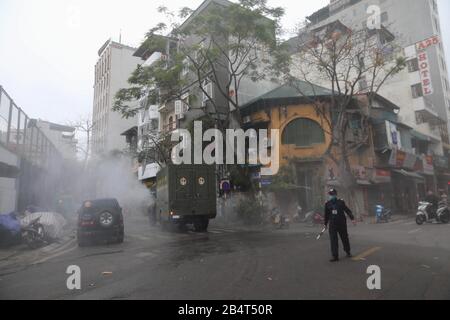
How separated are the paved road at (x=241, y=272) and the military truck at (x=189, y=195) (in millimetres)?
5089

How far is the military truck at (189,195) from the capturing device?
15.6 m

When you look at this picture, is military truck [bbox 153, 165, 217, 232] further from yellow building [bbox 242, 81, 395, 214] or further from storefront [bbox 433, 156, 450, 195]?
storefront [bbox 433, 156, 450, 195]

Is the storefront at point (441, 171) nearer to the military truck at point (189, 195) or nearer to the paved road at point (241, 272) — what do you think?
the military truck at point (189, 195)

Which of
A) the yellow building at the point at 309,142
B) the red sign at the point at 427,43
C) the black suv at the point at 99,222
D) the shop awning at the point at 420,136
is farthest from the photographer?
the shop awning at the point at 420,136

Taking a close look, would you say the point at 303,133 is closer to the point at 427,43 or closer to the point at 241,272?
the point at 427,43

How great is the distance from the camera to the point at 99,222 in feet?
39.8

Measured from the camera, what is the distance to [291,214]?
2247cm

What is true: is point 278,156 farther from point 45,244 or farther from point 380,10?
point 380,10

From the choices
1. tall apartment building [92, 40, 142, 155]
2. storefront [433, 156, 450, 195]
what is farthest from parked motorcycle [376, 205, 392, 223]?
tall apartment building [92, 40, 142, 155]

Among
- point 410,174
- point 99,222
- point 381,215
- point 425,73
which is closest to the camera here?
point 99,222

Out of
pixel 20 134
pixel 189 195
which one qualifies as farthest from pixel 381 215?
pixel 20 134

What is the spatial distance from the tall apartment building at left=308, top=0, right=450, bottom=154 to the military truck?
23.5 m

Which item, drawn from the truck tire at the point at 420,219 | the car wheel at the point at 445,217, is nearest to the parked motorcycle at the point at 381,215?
the truck tire at the point at 420,219

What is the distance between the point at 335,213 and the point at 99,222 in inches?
322
